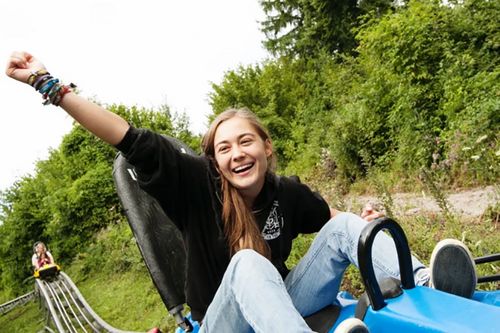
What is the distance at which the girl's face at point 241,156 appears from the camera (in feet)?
5.06

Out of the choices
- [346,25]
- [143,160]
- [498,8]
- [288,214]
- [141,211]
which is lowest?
[288,214]

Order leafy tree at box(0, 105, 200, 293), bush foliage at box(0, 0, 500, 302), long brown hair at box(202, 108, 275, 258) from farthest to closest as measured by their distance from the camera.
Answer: leafy tree at box(0, 105, 200, 293), bush foliage at box(0, 0, 500, 302), long brown hair at box(202, 108, 275, 258)

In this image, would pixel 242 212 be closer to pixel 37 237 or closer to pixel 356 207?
pixel 356 207

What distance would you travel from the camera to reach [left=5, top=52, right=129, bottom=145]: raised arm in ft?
4.43

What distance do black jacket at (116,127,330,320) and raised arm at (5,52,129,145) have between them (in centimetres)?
4

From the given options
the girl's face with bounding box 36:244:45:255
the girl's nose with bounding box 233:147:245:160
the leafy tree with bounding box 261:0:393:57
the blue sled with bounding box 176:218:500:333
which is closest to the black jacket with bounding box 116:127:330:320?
the girl's nose with bounding box 233:147:245:160

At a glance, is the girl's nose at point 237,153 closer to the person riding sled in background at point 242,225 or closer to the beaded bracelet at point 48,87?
the person riding sled in background at point 242,225

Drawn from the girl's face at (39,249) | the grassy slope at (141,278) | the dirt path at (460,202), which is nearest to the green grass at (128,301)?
the grassy slope at (141,278)

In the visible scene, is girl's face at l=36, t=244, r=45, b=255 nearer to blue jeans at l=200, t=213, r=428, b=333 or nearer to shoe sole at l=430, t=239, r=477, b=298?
blue jeans at l=200, t=213, r=428, b=333

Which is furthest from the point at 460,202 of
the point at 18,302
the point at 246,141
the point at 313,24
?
the point at 18,302

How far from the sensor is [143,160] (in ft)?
4.50

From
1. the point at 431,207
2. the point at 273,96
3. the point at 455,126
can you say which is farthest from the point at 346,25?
the point at 431,207

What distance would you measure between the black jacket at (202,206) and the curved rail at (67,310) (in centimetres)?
449

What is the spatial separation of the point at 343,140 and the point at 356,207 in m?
1.97
